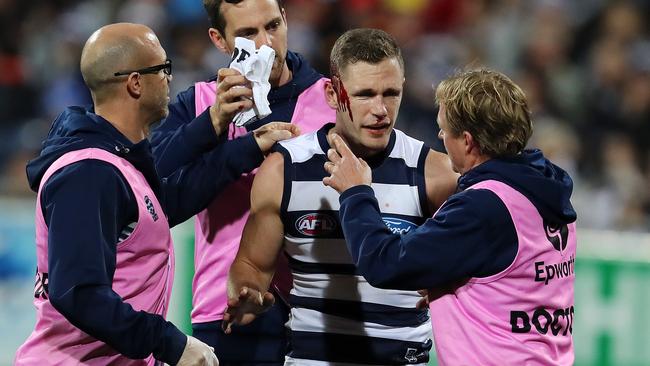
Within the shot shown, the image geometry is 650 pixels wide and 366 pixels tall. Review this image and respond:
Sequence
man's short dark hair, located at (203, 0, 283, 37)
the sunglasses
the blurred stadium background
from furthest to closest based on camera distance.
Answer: the blurred stadium background < man's short dark hair, located at (203, 0, 283, 37) < the sunglasses

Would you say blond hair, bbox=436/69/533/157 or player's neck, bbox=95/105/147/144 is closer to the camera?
blond hair, bbox=436/69/533/157

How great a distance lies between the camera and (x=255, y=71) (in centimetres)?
430

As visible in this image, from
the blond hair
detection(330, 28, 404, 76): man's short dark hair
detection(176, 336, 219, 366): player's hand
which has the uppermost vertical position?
detection(330, 28, 404, 76): man's short dark hair

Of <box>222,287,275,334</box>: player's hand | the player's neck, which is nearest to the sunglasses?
the player's neck

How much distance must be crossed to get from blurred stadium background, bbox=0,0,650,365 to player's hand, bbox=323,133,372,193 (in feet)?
14.0

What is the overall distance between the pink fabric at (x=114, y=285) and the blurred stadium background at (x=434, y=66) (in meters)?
4.08

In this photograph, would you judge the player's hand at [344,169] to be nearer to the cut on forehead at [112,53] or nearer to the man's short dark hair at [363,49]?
the man's short dark hair at [363,49]

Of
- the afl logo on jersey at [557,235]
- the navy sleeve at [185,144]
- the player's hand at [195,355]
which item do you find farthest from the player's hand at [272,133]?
the afl logo on jersey at [557,235]

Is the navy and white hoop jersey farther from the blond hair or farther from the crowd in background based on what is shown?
the crowd in background

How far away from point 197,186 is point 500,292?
1.29 m

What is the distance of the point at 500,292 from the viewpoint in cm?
356

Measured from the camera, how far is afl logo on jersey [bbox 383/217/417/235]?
4.07 m

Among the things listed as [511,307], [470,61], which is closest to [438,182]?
[511,307]

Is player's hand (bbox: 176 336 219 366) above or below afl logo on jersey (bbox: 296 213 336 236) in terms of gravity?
below
